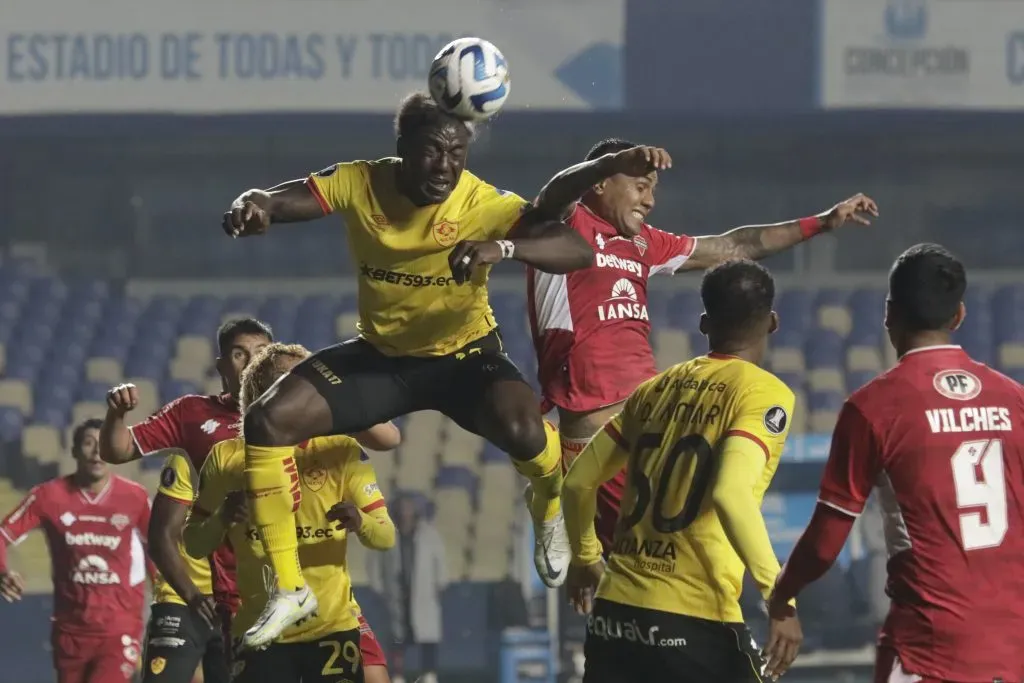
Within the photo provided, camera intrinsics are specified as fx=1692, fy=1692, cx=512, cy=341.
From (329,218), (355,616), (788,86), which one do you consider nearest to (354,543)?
(329,218)

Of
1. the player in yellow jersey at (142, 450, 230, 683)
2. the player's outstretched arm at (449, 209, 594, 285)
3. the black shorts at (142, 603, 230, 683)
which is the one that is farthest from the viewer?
the black shorts at (142, 603, 230, 683)

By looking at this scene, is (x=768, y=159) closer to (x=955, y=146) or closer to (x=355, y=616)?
(x=955, y=146)

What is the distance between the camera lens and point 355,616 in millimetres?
6469

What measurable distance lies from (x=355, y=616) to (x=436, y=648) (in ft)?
29.1

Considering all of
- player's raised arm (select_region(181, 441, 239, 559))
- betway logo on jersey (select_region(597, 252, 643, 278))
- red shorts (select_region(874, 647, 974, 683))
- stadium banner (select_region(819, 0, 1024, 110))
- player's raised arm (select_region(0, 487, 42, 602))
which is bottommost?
player's raised arm (select_region(0, 487, 42, 602))

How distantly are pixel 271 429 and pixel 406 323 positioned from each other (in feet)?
2.19

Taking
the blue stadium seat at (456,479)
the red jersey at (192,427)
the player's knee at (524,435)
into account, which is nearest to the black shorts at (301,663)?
the player's knee at (524,435)

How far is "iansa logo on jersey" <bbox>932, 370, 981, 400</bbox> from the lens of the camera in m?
4.54

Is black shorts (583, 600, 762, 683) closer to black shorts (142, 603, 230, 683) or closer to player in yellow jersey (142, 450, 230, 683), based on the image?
player in yellow jersey (142, 450, 230, 683)

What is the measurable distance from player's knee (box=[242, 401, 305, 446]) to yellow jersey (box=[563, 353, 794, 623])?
141 centimetres

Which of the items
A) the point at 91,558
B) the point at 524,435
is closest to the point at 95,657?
the point at 91,558

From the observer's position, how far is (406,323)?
639 centimetres

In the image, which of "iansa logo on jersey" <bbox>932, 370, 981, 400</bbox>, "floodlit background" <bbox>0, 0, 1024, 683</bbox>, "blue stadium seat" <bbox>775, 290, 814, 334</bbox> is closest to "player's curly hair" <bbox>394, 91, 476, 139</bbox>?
"iansa logo on jersey" <bbox>932, 370, 981, 400</bbox>

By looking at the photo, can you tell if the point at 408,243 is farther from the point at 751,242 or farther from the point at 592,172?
the point at 751,242
